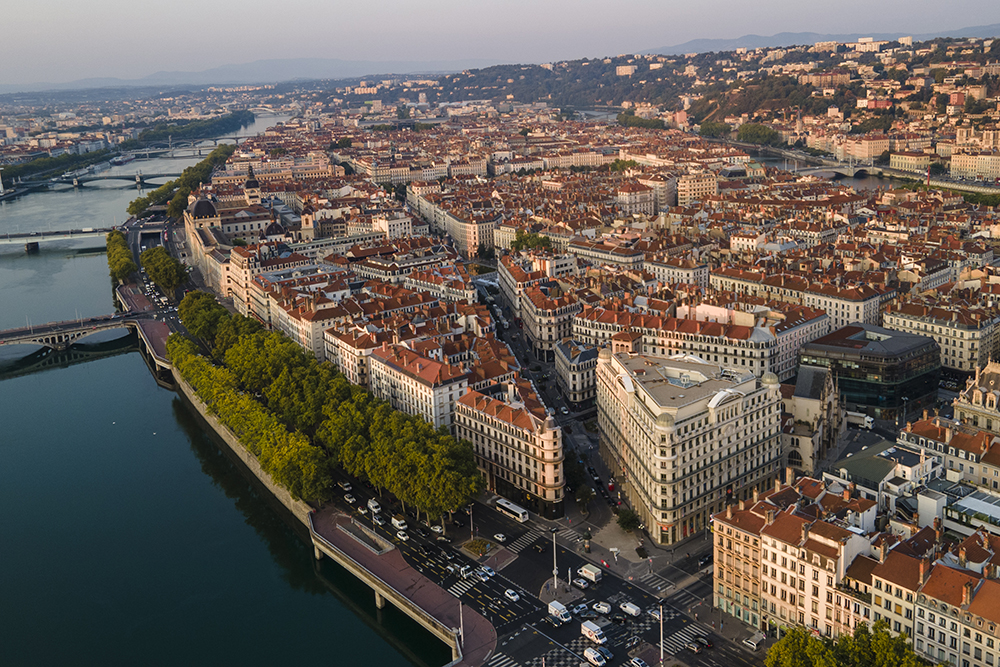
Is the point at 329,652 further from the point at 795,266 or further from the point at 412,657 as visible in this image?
the point at 795,266

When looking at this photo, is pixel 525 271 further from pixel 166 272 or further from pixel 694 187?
pixel 694 187

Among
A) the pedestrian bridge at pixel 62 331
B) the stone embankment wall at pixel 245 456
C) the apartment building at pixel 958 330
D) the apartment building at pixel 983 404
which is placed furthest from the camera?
the pedestrian bridge at pixel 62 331

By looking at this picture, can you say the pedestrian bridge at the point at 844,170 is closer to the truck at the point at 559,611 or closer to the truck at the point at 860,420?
the truck at the point at 860,420

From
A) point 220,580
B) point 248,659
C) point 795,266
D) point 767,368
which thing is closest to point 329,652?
point 248,659

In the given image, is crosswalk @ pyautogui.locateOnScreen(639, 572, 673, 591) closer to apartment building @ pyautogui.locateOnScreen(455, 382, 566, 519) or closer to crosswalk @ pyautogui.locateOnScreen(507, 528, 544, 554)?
crosswalk @ pyautogui.locateOnScreen(507, 528, 544, 554)

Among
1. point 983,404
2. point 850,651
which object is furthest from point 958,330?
point 850,651

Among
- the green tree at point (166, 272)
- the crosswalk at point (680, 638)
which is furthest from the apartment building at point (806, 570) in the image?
the green tree at point (166, 272)

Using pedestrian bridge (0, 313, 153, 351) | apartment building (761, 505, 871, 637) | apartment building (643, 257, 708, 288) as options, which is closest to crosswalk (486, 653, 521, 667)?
apartment building (761, 505, 871, 637)
